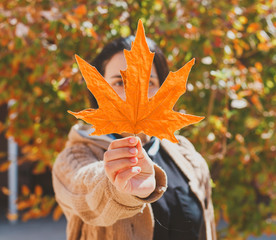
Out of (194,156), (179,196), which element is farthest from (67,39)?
(179,196)

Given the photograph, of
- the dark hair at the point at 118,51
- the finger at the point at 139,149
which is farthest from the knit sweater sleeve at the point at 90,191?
the dark hair at the point at 118,51

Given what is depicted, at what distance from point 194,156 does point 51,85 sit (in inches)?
39.3

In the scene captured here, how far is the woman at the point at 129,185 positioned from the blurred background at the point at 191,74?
0.44 metres

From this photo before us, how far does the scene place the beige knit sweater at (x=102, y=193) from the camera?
887 millimetres

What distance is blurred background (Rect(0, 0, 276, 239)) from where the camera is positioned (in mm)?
1777

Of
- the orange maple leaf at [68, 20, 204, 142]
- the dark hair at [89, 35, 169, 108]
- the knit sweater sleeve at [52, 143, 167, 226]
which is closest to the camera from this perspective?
the orange maple leaf at [68, 20, 204, 142]

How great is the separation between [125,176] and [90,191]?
23 centimetres

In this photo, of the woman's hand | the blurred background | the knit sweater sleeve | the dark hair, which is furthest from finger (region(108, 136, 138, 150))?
the blurred background

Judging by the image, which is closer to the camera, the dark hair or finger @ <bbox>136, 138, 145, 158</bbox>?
finger @ <bbox>136, 138, 145, 158</bbox>

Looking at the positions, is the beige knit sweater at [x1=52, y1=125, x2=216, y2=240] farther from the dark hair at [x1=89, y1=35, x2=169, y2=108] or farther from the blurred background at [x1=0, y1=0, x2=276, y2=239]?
the blurred background at [x1=0, y1=0, x2=276, y2=239]

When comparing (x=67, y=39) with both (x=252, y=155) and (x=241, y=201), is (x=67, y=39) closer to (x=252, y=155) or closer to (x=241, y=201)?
(x=252, y=155)

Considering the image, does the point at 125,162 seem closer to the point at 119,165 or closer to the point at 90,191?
the point at 119,165

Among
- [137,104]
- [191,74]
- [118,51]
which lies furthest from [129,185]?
[191,74]

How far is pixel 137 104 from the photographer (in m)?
0.72
